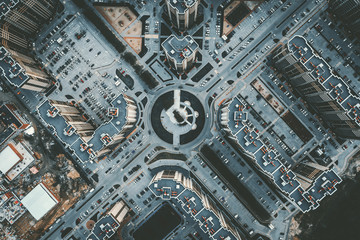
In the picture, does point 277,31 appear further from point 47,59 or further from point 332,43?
point 47,59

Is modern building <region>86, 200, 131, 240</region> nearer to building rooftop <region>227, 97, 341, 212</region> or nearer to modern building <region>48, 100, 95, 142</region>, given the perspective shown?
modern building <region>48, 100, 95, 142</region>

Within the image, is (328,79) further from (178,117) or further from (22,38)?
(22,38)

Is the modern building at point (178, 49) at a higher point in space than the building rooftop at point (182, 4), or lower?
lower

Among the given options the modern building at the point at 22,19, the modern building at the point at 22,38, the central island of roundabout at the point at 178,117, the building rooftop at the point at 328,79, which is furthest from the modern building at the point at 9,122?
the building rooftop at the point at 328,79

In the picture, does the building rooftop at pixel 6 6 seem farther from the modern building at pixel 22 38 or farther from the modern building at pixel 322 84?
the modern building at pixel 322 84

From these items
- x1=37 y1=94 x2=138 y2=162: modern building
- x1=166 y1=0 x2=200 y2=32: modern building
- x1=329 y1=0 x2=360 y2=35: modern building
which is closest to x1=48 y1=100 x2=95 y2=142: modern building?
x1=37 y1=94 x2=138 y2=162: modern building

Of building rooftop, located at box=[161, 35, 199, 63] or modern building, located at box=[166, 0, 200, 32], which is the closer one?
modern building, located at box=[166, 0, 200, 32]
